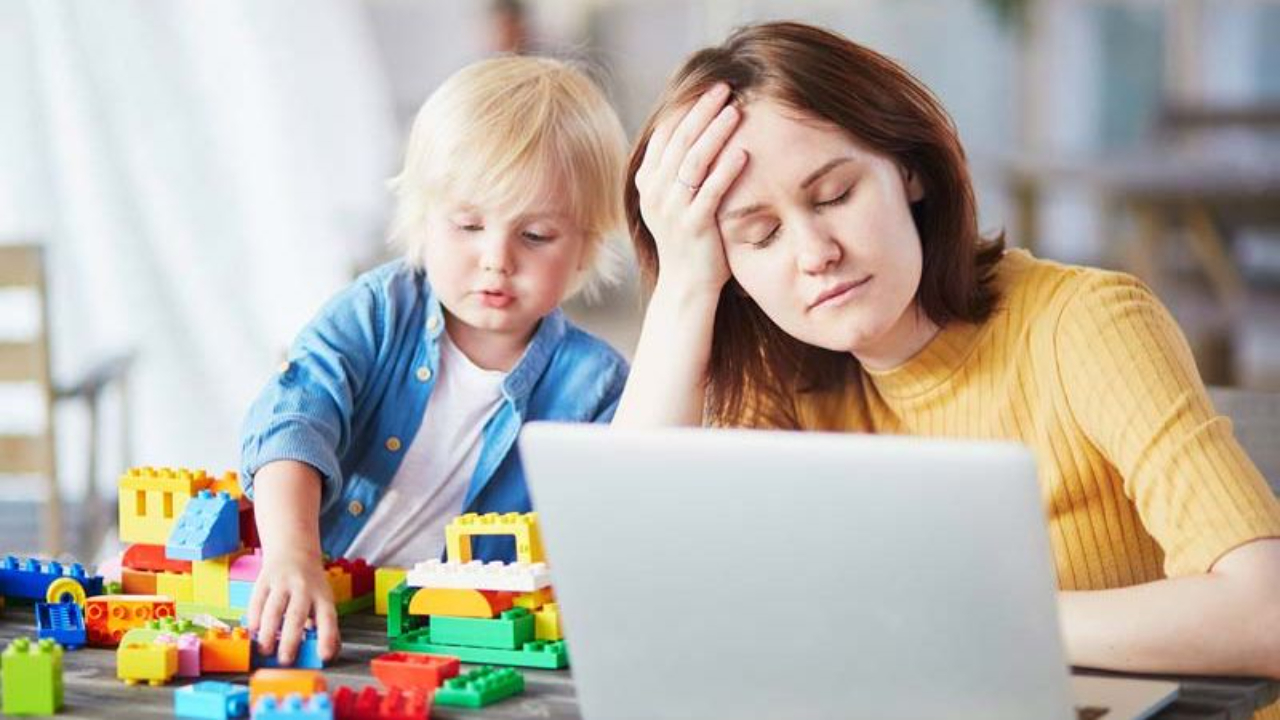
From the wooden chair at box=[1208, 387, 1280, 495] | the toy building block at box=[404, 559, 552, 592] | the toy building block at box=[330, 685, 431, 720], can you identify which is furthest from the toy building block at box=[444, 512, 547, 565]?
the wooden chair at box=[1208, 387, 1280, 495]

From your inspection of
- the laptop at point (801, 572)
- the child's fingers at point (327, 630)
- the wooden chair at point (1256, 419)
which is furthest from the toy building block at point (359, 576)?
the wooden chair at point (1256, 419)

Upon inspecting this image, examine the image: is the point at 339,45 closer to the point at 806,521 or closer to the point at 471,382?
the point at 471,382

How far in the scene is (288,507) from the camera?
154cm

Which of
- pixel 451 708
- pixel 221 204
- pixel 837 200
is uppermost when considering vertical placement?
pixel 221 204

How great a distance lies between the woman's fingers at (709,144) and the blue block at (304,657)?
46cm

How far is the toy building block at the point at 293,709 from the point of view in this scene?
1.18 m

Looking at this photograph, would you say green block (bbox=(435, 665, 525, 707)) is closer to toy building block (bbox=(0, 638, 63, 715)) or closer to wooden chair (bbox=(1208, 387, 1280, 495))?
toy building block (bbox=(0, 638, 63, 715))

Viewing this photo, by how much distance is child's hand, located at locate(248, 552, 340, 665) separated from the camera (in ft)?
4.52

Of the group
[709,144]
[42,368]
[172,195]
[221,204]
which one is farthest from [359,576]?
[221,204]

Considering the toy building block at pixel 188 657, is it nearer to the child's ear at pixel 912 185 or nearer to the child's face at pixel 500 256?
the child's face at pixel 500 256

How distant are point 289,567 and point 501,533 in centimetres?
16

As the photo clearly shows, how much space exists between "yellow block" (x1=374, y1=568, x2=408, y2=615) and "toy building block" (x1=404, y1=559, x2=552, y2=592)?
0.10 m

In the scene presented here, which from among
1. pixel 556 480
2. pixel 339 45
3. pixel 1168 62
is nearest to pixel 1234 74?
pixel 1168 62

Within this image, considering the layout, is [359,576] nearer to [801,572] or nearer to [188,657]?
[188,657]
